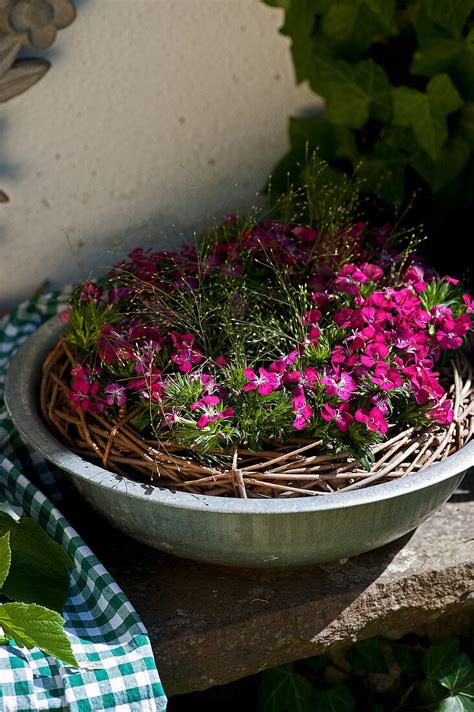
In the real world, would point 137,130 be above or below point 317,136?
above

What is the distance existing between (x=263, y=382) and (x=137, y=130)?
79 cm

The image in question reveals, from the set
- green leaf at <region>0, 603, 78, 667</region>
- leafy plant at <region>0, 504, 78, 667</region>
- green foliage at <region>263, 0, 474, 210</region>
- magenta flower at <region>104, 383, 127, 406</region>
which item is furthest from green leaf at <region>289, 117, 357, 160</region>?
green leaf at <region>0, 603, 78, 667</region>

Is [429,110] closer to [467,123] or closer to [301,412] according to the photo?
[467,123]

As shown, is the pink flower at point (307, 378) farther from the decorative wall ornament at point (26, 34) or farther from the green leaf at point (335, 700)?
the decorative wall ornament at point (26, 34)

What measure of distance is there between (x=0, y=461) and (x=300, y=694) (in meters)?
0.70

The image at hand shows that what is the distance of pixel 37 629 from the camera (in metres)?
1.14

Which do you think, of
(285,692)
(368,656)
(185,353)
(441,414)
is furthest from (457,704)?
(185,353)

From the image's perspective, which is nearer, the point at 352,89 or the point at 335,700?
the point at 335,700

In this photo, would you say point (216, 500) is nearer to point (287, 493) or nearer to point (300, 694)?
point (287, 493)

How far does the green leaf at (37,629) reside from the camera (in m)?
1.12

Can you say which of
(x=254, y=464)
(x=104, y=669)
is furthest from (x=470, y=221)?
(x=104, y=669)

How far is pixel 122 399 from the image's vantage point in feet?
4.29

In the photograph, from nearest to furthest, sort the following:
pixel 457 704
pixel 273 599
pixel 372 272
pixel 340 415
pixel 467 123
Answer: pixel 340 415 → pixel 273 599 → pixel 372 272 → pixel 457 704 → pixel 467 123

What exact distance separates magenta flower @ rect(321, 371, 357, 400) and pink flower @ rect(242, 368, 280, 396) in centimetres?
7
